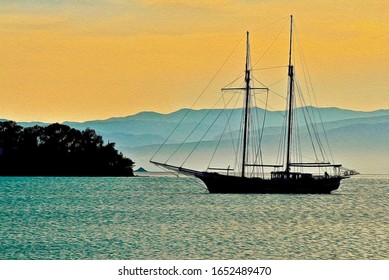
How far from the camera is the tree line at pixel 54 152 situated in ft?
533

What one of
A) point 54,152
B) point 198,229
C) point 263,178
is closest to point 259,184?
point 263,178

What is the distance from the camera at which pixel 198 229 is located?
49.8 m

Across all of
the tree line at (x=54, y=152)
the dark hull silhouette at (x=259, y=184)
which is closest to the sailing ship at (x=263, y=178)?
the dark hull silhouette at (x=259, y=184)

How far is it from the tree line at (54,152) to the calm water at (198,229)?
87950 mm

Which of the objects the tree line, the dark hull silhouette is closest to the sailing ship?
the dark hull silhouette

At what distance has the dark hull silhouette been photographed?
76.1 m

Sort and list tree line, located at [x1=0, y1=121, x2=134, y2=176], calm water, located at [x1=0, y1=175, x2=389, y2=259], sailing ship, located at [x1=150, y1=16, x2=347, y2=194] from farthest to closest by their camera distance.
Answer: tree line, located at [x1=0, y1=121, x2=134, y2=176], sailing ship, located at [x1=150, y1=16, x2=347, y2=194], calm water, located at [x1=0, y1=175, x2=389, y2=259]

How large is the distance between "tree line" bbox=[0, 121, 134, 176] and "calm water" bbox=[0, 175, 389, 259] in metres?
88.0

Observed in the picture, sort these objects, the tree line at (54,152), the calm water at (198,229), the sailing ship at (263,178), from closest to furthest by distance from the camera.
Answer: the calm water at (198,229) → the sailing ship at (263,178) → the tree line at (54,152)

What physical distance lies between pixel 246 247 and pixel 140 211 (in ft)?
73.9

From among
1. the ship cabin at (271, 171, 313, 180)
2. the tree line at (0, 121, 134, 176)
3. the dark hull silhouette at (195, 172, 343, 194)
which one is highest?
the tree line at (0, 121, 134, 176)

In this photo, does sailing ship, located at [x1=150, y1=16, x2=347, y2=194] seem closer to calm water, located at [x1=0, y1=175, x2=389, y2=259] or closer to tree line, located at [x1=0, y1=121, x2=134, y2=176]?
Result: calm water, located at [x1=0, y1=175, x2=389, y2=259]

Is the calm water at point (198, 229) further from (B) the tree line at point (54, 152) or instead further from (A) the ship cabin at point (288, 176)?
(B) the tree line at point (54, 152)
